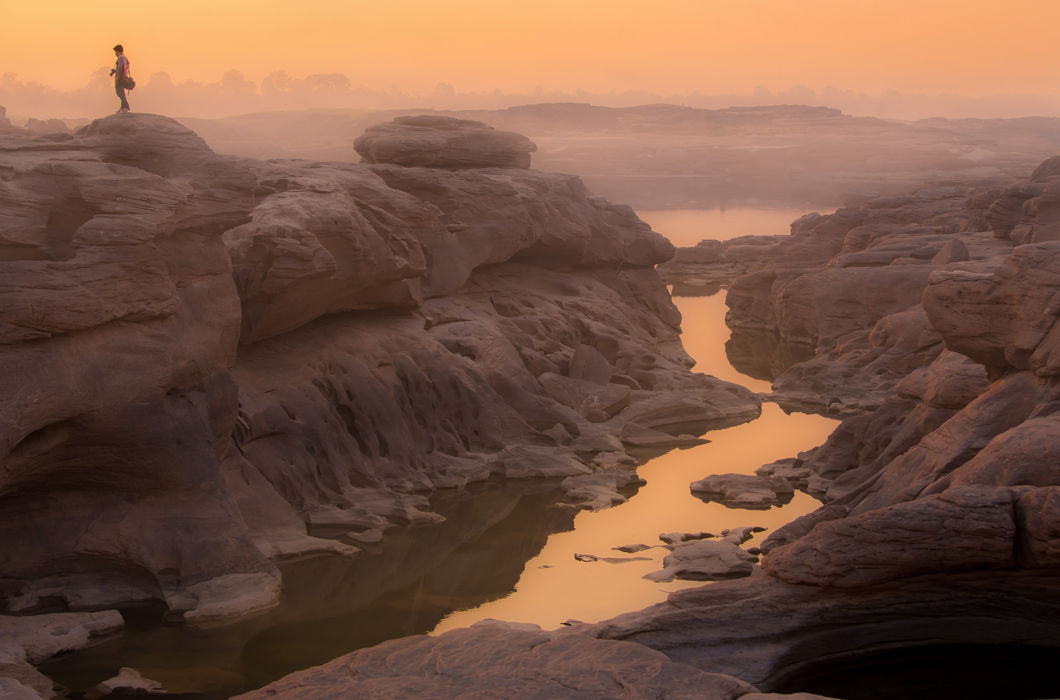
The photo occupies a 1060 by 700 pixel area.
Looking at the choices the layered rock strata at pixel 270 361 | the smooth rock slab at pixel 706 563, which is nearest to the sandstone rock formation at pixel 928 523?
the smooth rock slab at pixel 706 563

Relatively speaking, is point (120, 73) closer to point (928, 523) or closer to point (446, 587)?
point (446, 587)

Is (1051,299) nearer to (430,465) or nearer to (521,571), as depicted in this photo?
(521,571)

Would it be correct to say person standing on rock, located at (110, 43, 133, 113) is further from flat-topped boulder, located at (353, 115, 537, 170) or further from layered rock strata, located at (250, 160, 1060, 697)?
layered rock strata, located at (250, 160, 1060, 697)

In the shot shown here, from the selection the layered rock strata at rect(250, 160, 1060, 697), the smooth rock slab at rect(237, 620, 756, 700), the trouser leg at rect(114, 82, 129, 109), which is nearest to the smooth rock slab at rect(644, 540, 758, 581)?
the layered rock strata at rect(250, 160, 1060, 697)

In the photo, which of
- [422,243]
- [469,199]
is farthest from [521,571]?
[469,199]

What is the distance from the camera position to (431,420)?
1967 cm

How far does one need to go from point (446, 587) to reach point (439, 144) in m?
12.6

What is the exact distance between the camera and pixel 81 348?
1327 cm

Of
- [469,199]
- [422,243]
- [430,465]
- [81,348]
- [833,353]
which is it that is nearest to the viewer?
[81,348]

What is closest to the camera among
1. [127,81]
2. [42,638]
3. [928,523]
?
[928,523]

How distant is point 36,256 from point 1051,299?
11.3 meters

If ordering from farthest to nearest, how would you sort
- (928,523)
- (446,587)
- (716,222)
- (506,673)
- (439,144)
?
1. (716,222)
2. (439,144)
3. (446,587)
4. (928,523)
5. (506,673)

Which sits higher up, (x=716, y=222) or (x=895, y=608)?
(x=895, y=608)

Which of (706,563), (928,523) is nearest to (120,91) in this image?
Result: (706,563)
